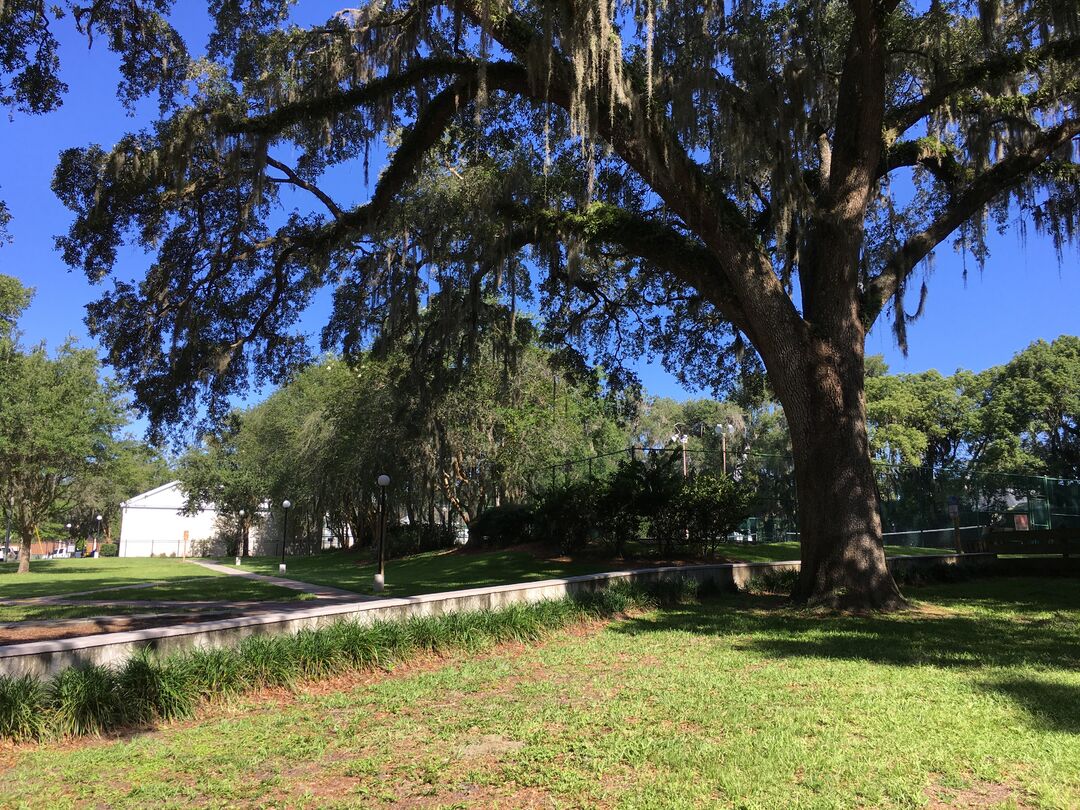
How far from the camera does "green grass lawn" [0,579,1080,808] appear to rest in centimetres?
344

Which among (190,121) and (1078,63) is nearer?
(190,121)

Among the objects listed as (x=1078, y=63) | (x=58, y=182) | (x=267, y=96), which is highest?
(x=1078, y=63)

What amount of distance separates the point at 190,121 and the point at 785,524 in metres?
17.7

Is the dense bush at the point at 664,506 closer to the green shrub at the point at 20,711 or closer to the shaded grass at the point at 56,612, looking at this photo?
the shaded grass at the point at 56,612

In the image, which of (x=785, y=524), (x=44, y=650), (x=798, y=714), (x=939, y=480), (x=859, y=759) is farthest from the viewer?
(x=785, y=524)

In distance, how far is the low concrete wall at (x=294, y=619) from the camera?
5.25 metres

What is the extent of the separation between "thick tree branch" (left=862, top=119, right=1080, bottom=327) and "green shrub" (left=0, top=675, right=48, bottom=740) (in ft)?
35.2

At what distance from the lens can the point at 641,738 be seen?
4.19 metres

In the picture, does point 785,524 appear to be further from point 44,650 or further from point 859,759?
point 44,650

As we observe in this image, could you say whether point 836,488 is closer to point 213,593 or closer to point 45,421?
point 213,593

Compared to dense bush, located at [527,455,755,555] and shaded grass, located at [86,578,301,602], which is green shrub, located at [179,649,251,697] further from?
dense bush, located at [527,455,755,555]

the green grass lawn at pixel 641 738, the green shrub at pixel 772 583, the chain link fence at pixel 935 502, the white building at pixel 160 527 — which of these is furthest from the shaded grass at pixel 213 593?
the white building at pixel 160 527

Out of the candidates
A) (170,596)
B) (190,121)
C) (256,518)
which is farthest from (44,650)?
(256,518)

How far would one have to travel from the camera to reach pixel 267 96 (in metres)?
9.27
